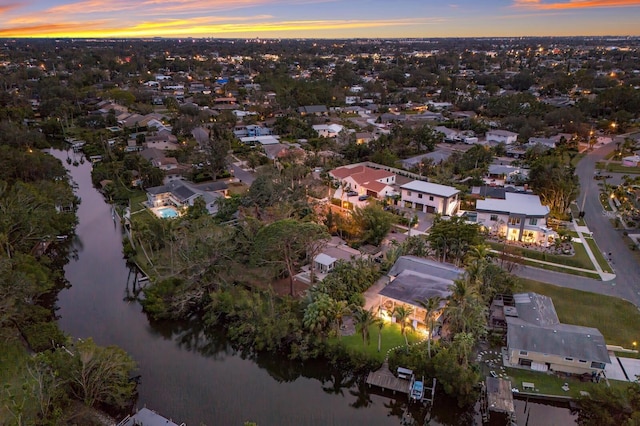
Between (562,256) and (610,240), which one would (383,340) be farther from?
(610,240)

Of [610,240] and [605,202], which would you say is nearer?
[610,240]

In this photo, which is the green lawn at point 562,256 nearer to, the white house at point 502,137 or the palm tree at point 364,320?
the palm tree at point 364,320

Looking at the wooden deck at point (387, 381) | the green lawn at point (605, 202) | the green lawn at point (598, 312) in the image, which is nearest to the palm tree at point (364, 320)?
the wooden deck at point (387, 381)

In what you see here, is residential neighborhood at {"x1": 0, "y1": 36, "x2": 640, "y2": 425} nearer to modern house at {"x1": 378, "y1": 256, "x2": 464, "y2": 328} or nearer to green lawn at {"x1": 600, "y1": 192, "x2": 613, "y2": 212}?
modern house at {"x1": 378, "y1": 256, "x2": 464, "y2": 328}

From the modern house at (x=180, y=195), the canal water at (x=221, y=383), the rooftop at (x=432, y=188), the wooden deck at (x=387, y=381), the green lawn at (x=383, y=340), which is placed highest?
the rooftop at (x=432, y=188)

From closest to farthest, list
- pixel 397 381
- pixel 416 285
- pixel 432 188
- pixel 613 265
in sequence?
pixel 397 381 < pixel 416 285 < pixel 613 265 < pixel 432 188

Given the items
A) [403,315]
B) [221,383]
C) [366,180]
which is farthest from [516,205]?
[221,383]

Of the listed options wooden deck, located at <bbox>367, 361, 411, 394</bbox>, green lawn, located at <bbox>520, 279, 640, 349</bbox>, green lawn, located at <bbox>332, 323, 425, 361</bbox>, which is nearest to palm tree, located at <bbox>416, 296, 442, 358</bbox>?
green lawn, located at <bbox>332, 323, 425, 361</bbox>
